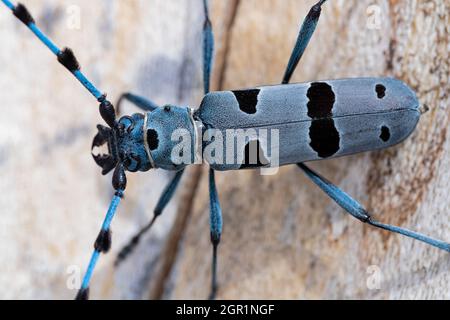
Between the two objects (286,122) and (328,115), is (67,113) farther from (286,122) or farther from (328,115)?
(328,115)

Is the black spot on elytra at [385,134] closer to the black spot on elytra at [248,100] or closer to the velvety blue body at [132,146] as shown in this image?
the black spot on elytra at [248,100]

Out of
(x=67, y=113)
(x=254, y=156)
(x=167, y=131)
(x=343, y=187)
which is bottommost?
(x=343, y=187)

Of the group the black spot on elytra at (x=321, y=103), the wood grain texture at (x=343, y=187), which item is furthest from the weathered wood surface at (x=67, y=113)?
the black spot on elytra at (x=321, y=103)

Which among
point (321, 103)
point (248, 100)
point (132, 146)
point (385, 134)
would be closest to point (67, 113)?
point (132, 146)

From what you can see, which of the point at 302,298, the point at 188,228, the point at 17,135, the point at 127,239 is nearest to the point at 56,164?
the point at 17,135

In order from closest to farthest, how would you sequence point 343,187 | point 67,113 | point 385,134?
point 385,134 < point 343,187 < point 67,113
